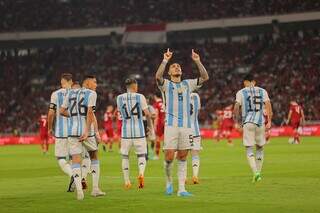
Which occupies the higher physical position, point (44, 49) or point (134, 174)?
point (44, 49)

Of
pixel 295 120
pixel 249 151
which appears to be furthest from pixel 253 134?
pixel 295 120

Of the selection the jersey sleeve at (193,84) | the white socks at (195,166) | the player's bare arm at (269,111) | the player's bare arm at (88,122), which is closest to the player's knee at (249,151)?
the player's bare arm at (269,111)

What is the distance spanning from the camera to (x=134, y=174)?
2383 cm

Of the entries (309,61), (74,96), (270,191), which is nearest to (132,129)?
(74,96)

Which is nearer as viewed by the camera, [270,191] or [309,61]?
[270,191]

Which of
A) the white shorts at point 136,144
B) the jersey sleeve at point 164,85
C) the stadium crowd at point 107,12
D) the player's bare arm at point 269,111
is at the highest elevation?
the stadium crowd at point 107,12

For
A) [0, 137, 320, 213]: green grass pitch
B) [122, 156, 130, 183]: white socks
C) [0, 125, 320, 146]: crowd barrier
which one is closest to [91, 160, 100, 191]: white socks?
[0, 137, 320, 213]: green grass pitch

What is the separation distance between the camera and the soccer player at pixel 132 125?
1891 centimetres

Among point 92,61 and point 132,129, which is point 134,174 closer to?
point 132,129

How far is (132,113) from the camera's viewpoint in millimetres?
19141

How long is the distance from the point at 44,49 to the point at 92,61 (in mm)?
6463

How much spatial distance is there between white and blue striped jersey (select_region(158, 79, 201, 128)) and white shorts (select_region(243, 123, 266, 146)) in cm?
397

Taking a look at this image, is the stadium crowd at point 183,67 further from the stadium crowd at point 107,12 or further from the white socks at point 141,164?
the white socks at point 141,164

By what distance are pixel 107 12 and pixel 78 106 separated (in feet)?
190
